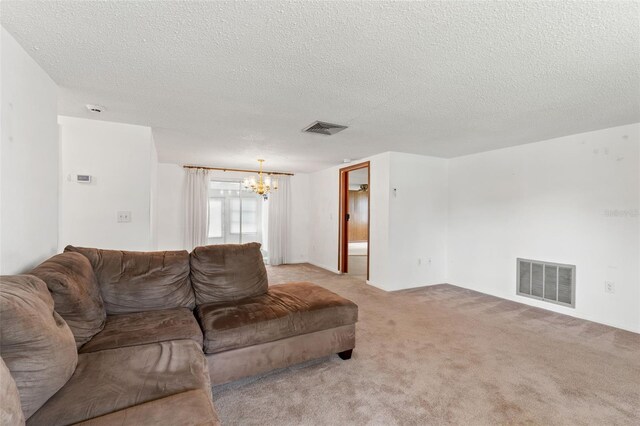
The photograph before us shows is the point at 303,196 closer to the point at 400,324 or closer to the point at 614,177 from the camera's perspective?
the point at 400,324

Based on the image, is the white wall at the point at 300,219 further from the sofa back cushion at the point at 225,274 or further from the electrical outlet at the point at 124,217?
the sofa back cushion at the point at 225,274

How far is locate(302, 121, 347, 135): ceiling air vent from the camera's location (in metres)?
3.06

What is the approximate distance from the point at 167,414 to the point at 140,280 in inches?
57.5

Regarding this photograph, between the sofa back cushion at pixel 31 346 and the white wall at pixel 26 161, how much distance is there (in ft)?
1.85

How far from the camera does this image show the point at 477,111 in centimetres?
263

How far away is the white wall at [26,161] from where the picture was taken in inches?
60.6

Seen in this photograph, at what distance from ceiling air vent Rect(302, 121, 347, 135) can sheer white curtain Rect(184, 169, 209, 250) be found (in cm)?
354

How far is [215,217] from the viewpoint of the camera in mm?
6543

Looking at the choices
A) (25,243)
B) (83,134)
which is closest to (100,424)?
(25,243)

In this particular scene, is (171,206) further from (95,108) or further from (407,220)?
(407,220)

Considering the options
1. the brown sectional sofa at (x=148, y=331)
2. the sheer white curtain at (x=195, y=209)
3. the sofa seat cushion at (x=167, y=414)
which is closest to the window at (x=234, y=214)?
the sheer white curtain at (x=195, y=209)

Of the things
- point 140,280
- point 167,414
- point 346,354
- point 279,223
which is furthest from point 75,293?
point 279,223

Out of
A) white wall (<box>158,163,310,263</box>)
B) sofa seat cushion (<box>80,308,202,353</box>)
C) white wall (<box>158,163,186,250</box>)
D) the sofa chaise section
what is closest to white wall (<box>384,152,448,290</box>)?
the sofa chaise section

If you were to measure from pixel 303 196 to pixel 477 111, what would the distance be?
4.80m
